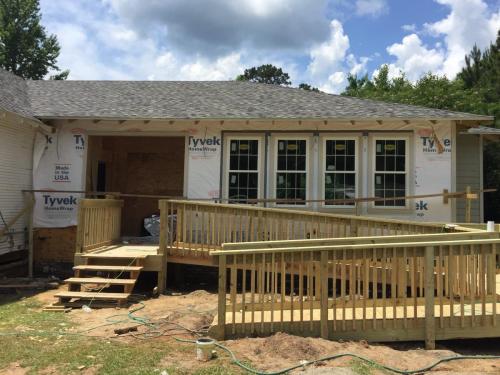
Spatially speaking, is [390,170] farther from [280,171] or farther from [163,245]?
[163,245]

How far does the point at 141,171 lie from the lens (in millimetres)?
14664

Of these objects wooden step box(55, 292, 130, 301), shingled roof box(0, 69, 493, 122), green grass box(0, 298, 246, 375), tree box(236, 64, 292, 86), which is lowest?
green grass box(0, 298, 246, 375)

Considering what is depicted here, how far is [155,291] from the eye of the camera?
26.8ft

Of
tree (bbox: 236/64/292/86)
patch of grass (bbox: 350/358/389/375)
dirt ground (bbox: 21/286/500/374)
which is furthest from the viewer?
tree (bbox: 236/64/292/86)

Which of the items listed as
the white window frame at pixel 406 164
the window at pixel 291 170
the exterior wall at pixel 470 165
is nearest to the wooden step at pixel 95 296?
the window at pixel 291 170

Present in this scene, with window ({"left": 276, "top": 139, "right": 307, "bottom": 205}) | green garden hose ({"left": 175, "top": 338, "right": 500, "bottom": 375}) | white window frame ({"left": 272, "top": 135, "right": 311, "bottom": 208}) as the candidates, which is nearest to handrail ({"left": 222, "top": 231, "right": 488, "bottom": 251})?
green garden hose ({"left": 175, "top": 338, "right": 500, "bottom": 375})

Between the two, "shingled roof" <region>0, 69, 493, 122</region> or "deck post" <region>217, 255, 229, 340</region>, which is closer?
"deck post" <region>217, 255, 229, 340</region>

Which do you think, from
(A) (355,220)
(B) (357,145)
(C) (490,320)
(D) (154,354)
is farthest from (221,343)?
(B) (357,145)

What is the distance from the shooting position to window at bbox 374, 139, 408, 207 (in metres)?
10.2

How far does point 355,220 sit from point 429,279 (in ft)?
8.84

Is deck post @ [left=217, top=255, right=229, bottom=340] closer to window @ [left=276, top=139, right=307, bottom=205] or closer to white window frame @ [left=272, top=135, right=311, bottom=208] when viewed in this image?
white window frame @ [left=272, top=135, right=311, bottom=208]

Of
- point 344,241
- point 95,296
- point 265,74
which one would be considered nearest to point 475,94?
point 344,241

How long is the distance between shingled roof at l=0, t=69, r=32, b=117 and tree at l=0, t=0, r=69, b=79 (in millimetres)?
23138

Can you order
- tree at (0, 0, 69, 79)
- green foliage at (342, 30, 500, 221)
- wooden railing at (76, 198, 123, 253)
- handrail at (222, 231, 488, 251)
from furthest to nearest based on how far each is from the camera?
tree at (0, 0, 69, 79) → green foliage at (342, 30, 500, 221) → wooden railing at (76, 198, 123, 253) → handrail at (222, 231, 488, 251)
